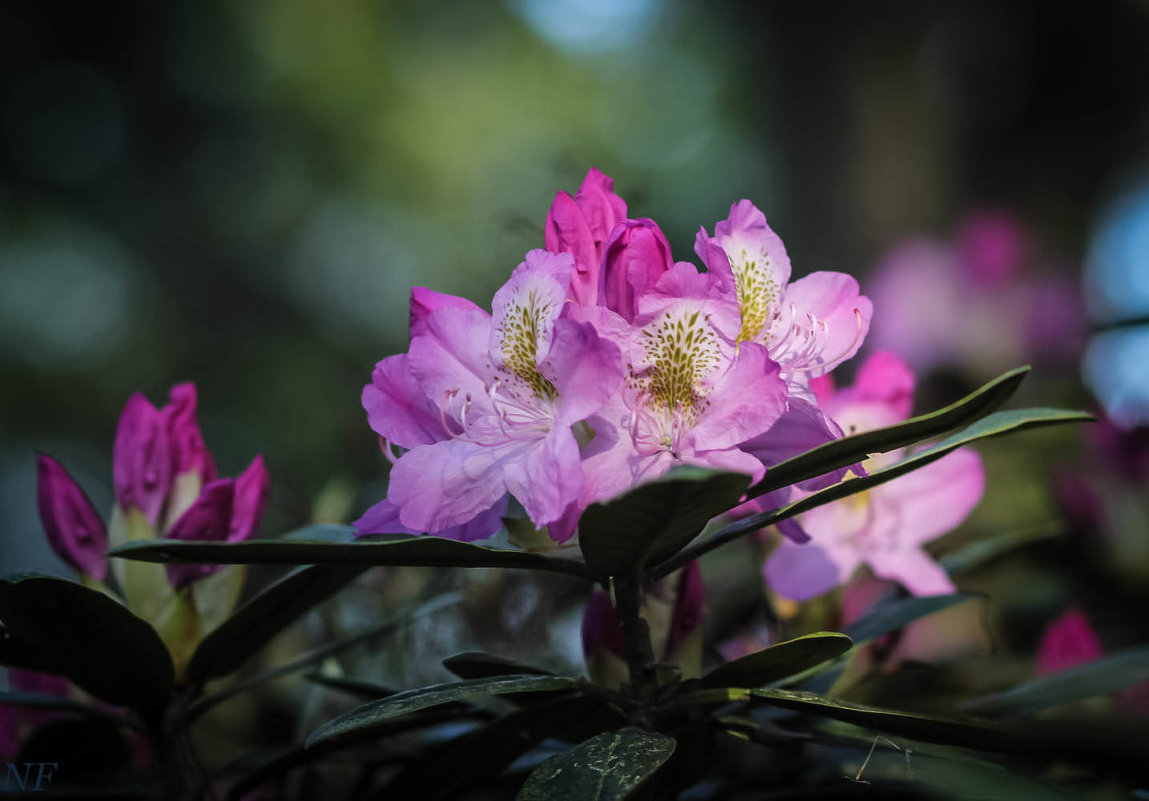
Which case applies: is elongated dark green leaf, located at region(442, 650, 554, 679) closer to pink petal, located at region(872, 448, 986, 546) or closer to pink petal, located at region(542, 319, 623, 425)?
pink petal, located at region(542, 319, 623, 425)

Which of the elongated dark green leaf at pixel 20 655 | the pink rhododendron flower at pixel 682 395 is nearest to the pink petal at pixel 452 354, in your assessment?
the pink rhododendron flower at pixel 682 395

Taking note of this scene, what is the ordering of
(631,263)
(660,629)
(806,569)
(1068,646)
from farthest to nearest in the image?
(1068,646)
(806,569)
(660,629)
(631,263)

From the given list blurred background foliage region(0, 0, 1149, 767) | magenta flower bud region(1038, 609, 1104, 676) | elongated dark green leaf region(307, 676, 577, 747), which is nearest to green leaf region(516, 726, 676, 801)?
elongated dark green leaf region(307, 676, 577, 747)

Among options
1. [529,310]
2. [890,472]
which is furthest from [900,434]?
[529,310]

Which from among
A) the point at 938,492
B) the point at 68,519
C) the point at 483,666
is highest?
the point at 68,519

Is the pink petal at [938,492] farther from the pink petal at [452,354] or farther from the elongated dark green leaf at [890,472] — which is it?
the pink petal at [452,354]

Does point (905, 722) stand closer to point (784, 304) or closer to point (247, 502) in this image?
point (784, 304)
